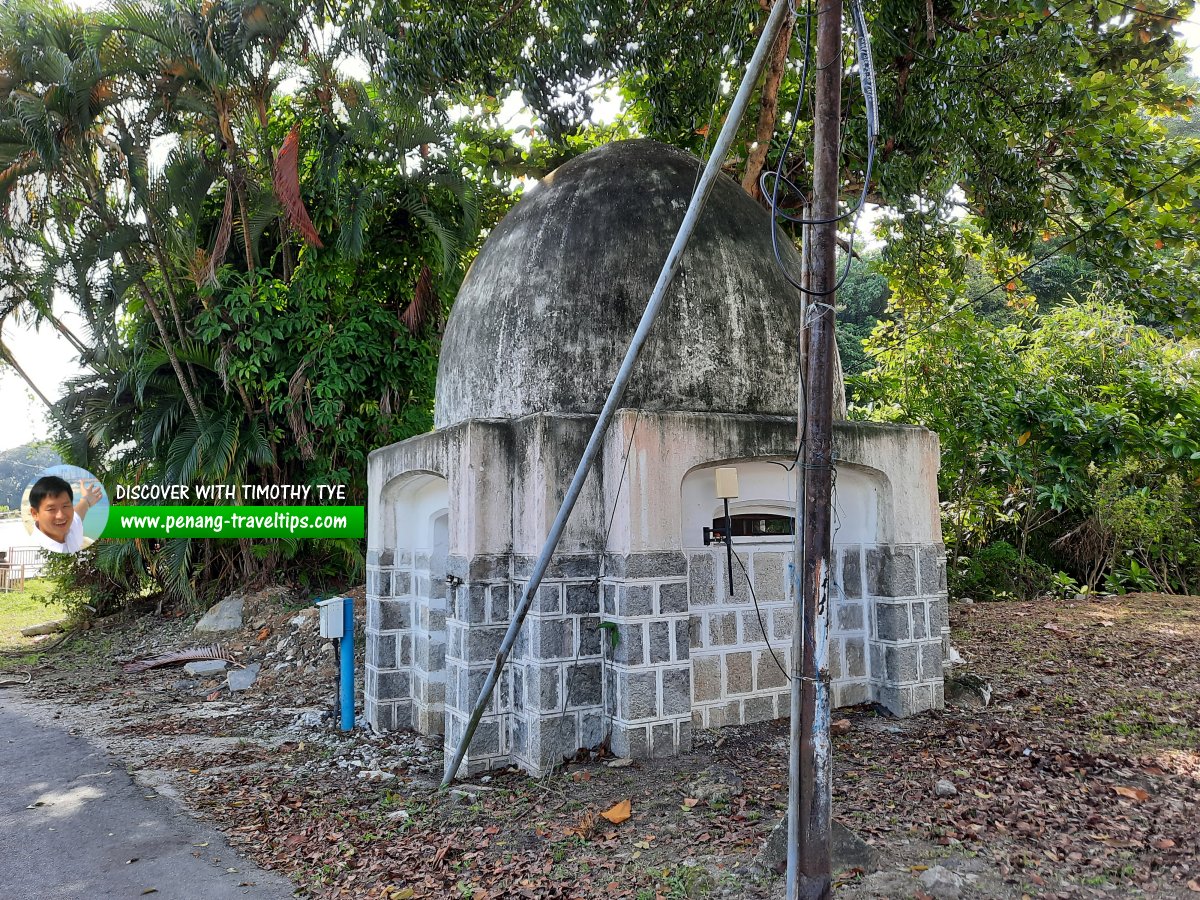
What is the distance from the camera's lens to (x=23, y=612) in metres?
21.0

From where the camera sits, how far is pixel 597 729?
678 centimetres

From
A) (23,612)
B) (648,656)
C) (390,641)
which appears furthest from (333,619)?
(23,612)

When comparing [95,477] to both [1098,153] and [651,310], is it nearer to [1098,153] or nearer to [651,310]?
[651,310]

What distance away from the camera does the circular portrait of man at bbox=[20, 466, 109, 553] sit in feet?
Result: 53.1

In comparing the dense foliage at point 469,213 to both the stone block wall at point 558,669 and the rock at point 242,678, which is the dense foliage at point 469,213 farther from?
the stone block wall at point 558,669

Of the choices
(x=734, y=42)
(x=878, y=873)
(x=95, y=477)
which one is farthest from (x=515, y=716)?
(x=95, y=477)

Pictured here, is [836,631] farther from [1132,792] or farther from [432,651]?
[432,651]

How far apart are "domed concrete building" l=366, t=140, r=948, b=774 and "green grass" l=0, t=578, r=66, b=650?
12359 millimetres

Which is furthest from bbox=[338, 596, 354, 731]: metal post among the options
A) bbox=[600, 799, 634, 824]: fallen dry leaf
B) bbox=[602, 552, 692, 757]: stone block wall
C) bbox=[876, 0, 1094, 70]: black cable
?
bbox=[876, 0, 1094, 70]: black cable

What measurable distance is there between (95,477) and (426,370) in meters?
Answer: 6.83

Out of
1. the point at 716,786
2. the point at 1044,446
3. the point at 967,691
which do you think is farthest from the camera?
the point at 1044,446

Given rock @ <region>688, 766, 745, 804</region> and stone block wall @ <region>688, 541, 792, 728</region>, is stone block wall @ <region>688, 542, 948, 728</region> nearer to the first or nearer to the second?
stone block wall @ <region>688, 541, 792, 728</region>

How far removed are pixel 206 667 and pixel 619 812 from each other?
31.1 ft

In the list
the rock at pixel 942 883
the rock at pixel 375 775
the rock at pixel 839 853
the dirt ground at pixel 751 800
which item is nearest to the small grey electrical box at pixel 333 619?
the dirt ground at pixel 751 800
